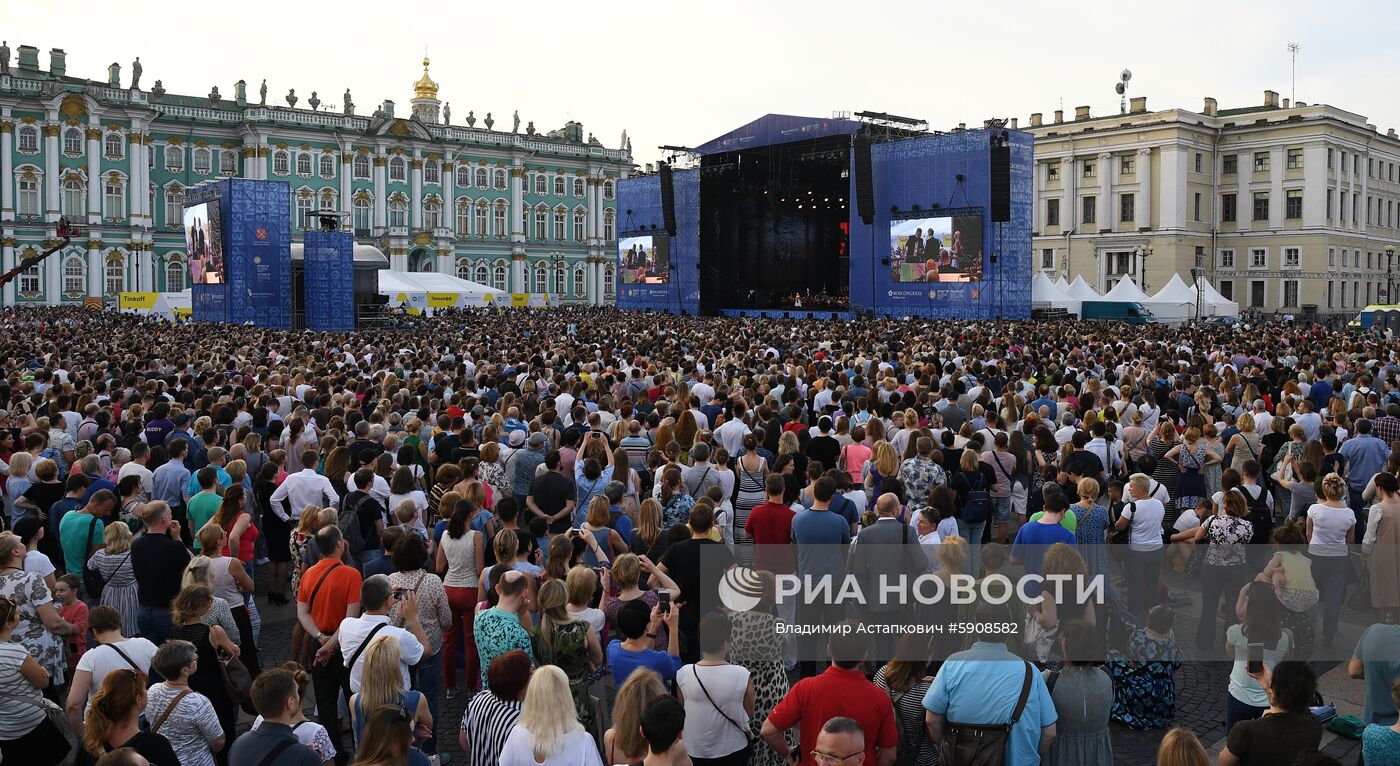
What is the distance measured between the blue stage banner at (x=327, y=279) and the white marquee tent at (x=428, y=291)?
12.3 m

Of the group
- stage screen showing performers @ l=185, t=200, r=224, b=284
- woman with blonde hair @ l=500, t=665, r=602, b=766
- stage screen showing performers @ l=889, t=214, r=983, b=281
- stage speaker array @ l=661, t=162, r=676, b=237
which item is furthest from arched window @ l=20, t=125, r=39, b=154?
woman with blonde hair @ l=500, t=665, r=602, b=766

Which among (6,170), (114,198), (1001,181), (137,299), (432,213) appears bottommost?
(137,299)

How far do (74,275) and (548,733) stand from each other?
65131 mm

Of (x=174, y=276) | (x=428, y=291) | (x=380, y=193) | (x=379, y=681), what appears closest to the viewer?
(x=379, y=681)

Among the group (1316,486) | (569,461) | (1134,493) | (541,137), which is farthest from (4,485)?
(541,137)

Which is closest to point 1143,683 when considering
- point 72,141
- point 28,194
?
point 28,194

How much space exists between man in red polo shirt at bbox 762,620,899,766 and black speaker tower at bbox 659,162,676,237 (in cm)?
4433

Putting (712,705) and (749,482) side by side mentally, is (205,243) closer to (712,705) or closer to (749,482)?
(749,482)

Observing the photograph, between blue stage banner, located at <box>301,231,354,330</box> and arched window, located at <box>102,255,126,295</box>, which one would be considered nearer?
blue stage banner, located at <box>301,231,354,330</box>

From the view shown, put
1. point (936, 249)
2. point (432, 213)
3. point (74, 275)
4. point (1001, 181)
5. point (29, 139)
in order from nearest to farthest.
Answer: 1. point (1001, 181)
2. point (936, 249)
3. point (29, 139)
4. point (74, 275)
5. point (432, 213)

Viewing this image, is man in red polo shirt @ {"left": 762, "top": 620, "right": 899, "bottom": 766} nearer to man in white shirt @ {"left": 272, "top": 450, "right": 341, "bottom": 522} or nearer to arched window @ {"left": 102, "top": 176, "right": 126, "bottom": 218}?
man in white shirt @ {"left": 272, "top": 450, "right": 341, "bottom": 522}

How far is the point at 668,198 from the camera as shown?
4828cm

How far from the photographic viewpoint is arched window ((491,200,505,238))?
243 ft

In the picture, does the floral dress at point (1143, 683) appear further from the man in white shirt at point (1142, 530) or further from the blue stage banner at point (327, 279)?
the blue stage banner at point (327, 279)
